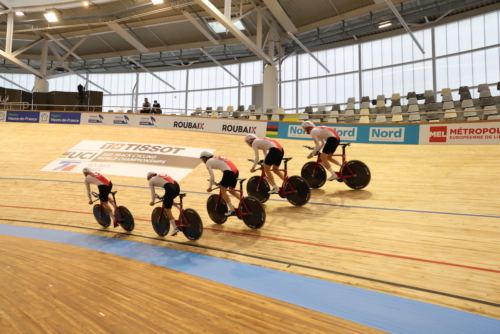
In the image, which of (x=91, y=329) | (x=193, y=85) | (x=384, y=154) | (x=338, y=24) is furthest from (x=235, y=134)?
(x=193, y=85)

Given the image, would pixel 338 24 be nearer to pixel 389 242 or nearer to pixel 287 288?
pixel 389 242

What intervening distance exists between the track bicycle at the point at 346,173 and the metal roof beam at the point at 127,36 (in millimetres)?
16321

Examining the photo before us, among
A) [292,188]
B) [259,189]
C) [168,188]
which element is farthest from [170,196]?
[292,188]

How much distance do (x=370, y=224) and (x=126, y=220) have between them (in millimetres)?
3813

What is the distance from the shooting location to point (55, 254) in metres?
4.57

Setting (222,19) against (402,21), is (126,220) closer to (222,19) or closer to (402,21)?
(222,19)

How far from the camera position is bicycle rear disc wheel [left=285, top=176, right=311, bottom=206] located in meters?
5.71

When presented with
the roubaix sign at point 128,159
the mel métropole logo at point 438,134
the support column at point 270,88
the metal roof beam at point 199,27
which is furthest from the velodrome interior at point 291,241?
the support column at point 270,88

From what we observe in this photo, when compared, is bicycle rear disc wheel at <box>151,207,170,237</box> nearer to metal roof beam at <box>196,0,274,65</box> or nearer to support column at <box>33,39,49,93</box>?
metal roof beam at <box>196,0,274,65</box>

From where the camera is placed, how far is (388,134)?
10.2 m

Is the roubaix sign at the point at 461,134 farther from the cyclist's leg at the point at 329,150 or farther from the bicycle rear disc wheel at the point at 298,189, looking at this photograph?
the bicycle rear disc wheel at the point at 298,189

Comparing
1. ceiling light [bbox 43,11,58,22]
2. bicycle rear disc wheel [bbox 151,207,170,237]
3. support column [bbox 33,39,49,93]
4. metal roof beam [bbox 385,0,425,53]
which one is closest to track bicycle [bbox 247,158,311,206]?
bicycle rear disc wheel [bbox 151,207,170,237]

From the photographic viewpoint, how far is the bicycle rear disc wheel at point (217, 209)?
535cm

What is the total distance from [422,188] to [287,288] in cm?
423
